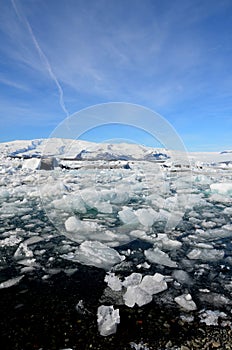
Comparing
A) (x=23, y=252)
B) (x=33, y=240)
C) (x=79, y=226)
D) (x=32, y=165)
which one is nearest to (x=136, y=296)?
(x=23, y=252)

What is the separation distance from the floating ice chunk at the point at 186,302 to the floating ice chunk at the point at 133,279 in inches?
14.0

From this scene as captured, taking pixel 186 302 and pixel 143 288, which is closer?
pixel 186 302

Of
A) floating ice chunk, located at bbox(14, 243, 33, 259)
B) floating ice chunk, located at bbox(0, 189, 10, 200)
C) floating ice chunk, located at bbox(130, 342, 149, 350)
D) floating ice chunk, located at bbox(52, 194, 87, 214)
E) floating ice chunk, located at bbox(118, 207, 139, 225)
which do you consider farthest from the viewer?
floating ice chunk, located at bbox(0, 189, 10, 200)

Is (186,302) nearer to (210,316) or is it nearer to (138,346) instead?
(210,316)

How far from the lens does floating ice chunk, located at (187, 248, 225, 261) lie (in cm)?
269

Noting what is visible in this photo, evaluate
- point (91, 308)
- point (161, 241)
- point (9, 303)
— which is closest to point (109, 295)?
point (91, 308)

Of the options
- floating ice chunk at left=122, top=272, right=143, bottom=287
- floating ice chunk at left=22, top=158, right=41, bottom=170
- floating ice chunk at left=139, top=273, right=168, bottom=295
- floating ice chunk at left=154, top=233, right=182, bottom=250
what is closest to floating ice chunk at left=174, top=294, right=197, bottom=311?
floating ice chunk at left=139, top=273, right=168, bottom=295

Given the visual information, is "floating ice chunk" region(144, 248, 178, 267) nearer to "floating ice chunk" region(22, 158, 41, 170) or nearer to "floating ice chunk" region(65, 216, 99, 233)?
"floating ice chunk" region(65, 216, 99, 233)

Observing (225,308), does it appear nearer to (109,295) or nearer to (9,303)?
(109,295)

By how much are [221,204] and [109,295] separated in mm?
4429

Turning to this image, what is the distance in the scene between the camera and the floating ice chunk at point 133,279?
84.3 inches

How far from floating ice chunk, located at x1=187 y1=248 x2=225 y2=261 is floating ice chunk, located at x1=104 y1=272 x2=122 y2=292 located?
921mm

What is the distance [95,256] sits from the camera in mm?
2674

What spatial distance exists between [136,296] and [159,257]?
2.61ft
